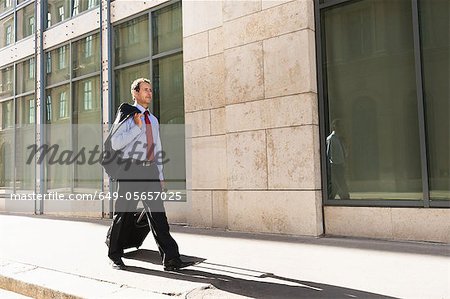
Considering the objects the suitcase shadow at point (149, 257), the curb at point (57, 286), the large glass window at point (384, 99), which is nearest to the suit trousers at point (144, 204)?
the suitcase shadow at point (149, 257)

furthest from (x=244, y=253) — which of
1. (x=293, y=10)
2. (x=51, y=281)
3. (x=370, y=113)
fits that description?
(x=293, y=10)

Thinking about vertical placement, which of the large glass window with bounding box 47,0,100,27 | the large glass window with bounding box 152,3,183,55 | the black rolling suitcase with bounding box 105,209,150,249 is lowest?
the black rolling suitcase with bounding box 105,209,150,249

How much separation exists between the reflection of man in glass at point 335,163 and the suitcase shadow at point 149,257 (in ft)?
7.67

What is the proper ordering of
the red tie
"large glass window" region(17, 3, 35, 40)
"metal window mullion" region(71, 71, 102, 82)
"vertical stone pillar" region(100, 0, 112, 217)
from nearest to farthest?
the red tie, "vertical stone pillar" region(100, 0, 112, 217), "metal window mullion" region(71, 71, 102, 82), "large glass window" region(17, 3, 35, 40)

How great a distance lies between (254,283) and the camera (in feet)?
12.5

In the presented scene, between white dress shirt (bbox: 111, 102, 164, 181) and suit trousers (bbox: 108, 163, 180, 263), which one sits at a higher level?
white dress shirt (bbox: 111, 102, 164, 181)

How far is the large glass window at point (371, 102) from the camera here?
18.6 feet

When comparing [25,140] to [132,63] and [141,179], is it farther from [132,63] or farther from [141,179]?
[141,179]

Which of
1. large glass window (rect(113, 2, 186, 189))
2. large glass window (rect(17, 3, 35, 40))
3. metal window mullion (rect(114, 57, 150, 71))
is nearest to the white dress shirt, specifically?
large glass window (rect(113, 2, 186, 189))

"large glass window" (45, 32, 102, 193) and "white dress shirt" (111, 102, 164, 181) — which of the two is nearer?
"white dress shirt" (111, 102, 164, 181)

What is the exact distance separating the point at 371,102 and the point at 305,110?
3.09ft

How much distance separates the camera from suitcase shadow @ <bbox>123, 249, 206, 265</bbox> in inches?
190

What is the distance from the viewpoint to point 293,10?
6.27 meters

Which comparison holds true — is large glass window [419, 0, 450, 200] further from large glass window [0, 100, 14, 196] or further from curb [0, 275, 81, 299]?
large glass window [0, 100, 14, 196]
